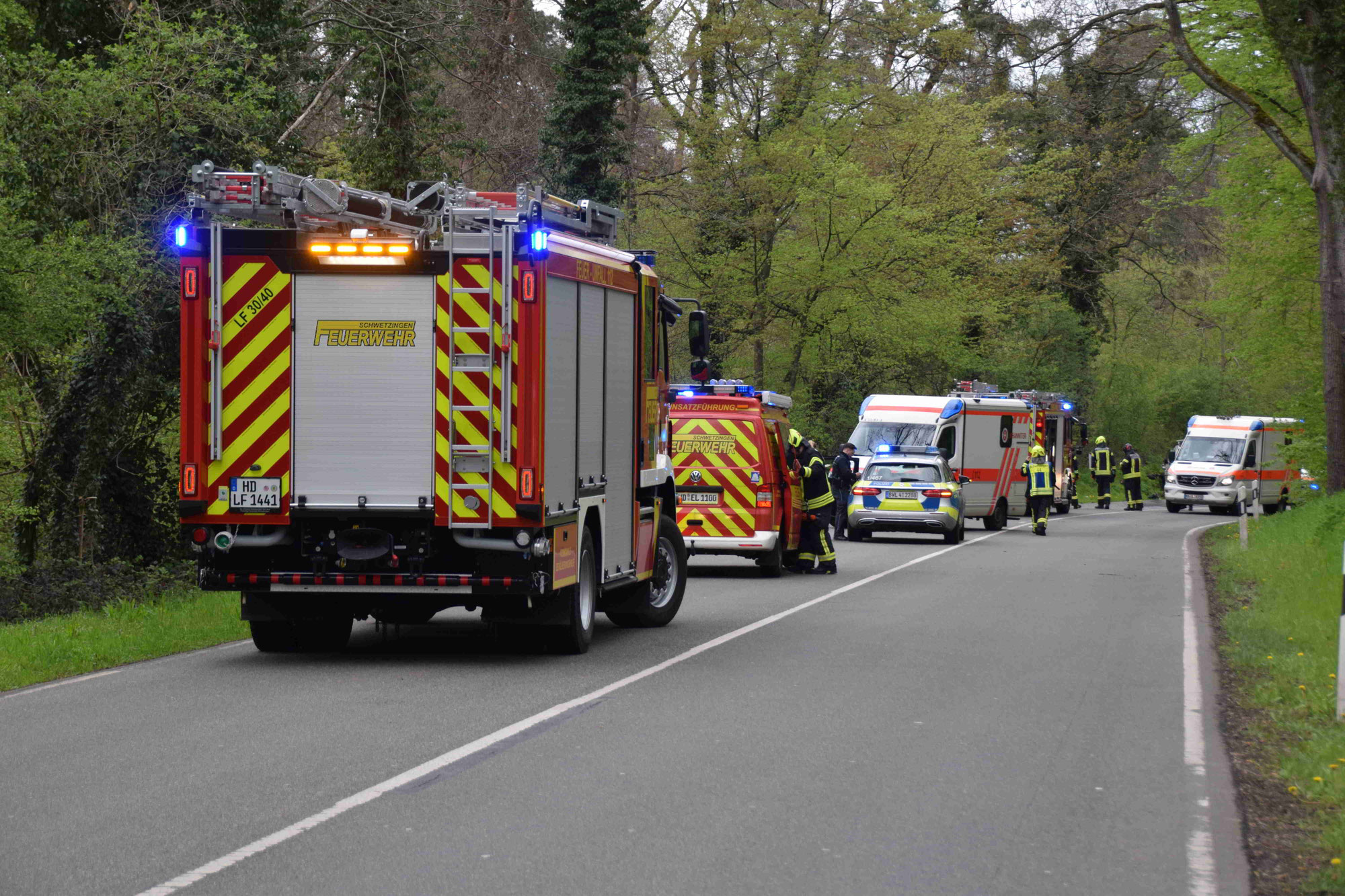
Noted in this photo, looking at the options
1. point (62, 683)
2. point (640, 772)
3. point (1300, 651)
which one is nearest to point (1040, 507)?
point (1300, 651)

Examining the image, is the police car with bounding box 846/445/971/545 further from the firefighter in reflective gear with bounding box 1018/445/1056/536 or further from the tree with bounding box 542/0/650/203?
the tree with bounding box 542/0/650/203

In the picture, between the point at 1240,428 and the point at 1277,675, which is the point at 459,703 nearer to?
the point at 1277,675

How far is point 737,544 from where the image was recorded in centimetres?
2067

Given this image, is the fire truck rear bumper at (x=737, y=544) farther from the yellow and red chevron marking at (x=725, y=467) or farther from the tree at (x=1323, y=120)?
the tree at (x=1323, y=120)

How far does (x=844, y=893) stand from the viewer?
5941 millimetres

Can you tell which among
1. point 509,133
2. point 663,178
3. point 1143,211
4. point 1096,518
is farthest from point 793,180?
point 1143,211

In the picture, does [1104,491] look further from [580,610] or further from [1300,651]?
[580,610]

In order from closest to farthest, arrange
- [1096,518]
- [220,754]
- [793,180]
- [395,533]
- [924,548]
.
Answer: [220,754] < [395,533] < [924,548] < [793,180] < [1096,518]

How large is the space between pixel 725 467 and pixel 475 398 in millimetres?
9401

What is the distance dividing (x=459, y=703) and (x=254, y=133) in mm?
13589

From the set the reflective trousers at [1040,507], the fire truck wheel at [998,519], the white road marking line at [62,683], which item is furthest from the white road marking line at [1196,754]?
the fire truck wheel at [998,519]

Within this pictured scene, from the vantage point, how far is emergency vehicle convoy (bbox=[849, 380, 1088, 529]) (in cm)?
3444

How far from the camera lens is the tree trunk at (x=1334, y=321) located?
25.2 meters

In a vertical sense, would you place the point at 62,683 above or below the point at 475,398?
below
